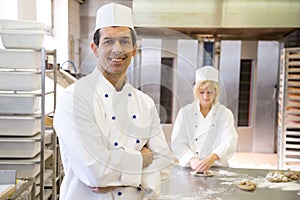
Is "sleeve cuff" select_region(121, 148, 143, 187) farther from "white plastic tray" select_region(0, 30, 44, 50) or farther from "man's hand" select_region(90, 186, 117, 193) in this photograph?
"white plastic tray" select_region(0, 30, 44, 50)

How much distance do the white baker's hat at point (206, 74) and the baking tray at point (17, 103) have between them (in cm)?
122

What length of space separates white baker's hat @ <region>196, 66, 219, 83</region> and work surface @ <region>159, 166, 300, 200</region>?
612 mm

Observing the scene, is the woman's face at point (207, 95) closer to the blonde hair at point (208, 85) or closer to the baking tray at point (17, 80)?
the blonde hair at point (208, 85)

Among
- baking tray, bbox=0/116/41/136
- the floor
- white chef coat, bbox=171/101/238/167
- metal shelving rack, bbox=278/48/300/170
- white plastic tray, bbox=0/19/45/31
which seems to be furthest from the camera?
the floor

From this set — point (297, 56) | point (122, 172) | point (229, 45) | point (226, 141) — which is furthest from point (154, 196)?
point (229, 45)

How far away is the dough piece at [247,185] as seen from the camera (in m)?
1.80

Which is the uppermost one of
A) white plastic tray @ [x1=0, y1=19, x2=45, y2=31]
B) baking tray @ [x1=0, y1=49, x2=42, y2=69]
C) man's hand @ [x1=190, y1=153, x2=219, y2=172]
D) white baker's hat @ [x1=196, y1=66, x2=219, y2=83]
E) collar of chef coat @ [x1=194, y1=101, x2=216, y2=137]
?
white plastic tray @ [x1=0, y1=19, x2=45, y2=31]

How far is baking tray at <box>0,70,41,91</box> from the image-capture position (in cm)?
224

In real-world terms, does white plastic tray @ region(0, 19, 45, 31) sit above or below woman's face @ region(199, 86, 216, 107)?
above

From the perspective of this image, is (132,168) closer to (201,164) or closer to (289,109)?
(201,164)

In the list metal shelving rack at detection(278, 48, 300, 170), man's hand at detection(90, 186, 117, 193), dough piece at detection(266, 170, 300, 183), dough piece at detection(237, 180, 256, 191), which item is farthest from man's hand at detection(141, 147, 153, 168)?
metal shelving rack at detection(278, 48, 300, 170)

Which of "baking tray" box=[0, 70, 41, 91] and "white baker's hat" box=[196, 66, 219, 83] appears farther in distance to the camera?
"baking tray" box=[0, 70, 41, 91]

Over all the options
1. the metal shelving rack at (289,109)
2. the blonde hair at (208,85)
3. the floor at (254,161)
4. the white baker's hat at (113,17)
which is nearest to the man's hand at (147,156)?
the white baker's hat at (113,17)

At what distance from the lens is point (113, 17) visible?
3.77 feet
